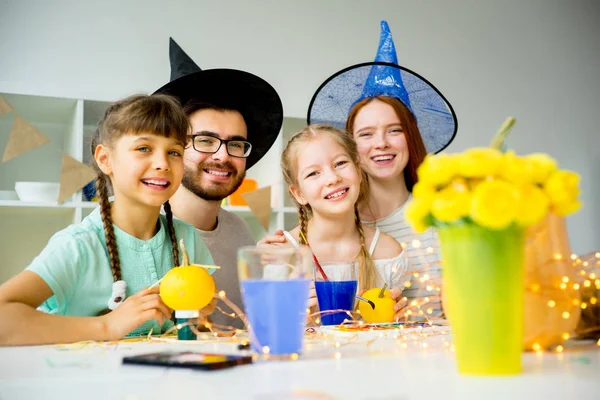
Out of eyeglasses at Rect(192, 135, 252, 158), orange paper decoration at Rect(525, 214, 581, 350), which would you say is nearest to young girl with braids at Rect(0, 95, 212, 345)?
eyeglasses at Rect(192, 135, 252, 158)

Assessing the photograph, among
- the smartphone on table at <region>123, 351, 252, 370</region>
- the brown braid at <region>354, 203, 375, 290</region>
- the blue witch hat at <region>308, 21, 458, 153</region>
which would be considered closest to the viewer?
the smartphone on table at <region>123, 351, 252, 370</region>

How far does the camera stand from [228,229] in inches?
95.0

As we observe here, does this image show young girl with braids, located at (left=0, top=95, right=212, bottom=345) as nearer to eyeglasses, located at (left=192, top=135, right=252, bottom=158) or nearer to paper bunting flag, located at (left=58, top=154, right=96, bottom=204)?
eyeglasses, located at (left=192, top=135, right=252, bottom=158)

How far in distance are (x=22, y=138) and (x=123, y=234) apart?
1176 millimetres

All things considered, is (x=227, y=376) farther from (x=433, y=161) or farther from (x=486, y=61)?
(x=486, y=61)

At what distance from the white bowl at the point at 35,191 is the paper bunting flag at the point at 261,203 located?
0.89m

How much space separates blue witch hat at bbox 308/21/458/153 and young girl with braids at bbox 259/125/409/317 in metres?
0.21

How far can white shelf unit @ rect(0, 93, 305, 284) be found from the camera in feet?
9.30

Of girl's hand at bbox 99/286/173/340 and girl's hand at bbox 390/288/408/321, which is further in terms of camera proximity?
girl's hand at bbox 390/288/408/321

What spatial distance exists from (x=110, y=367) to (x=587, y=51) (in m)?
5.12

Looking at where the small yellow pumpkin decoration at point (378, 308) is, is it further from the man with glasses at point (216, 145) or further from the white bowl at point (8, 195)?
the white bowl at point (8, 195)

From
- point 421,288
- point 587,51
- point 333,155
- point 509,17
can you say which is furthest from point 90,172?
point 587,51

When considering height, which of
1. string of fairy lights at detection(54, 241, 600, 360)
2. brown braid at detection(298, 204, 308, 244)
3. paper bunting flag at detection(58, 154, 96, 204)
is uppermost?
paper bunting flag at detection(58, 154, 96, 204)

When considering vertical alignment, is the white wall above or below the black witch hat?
above
